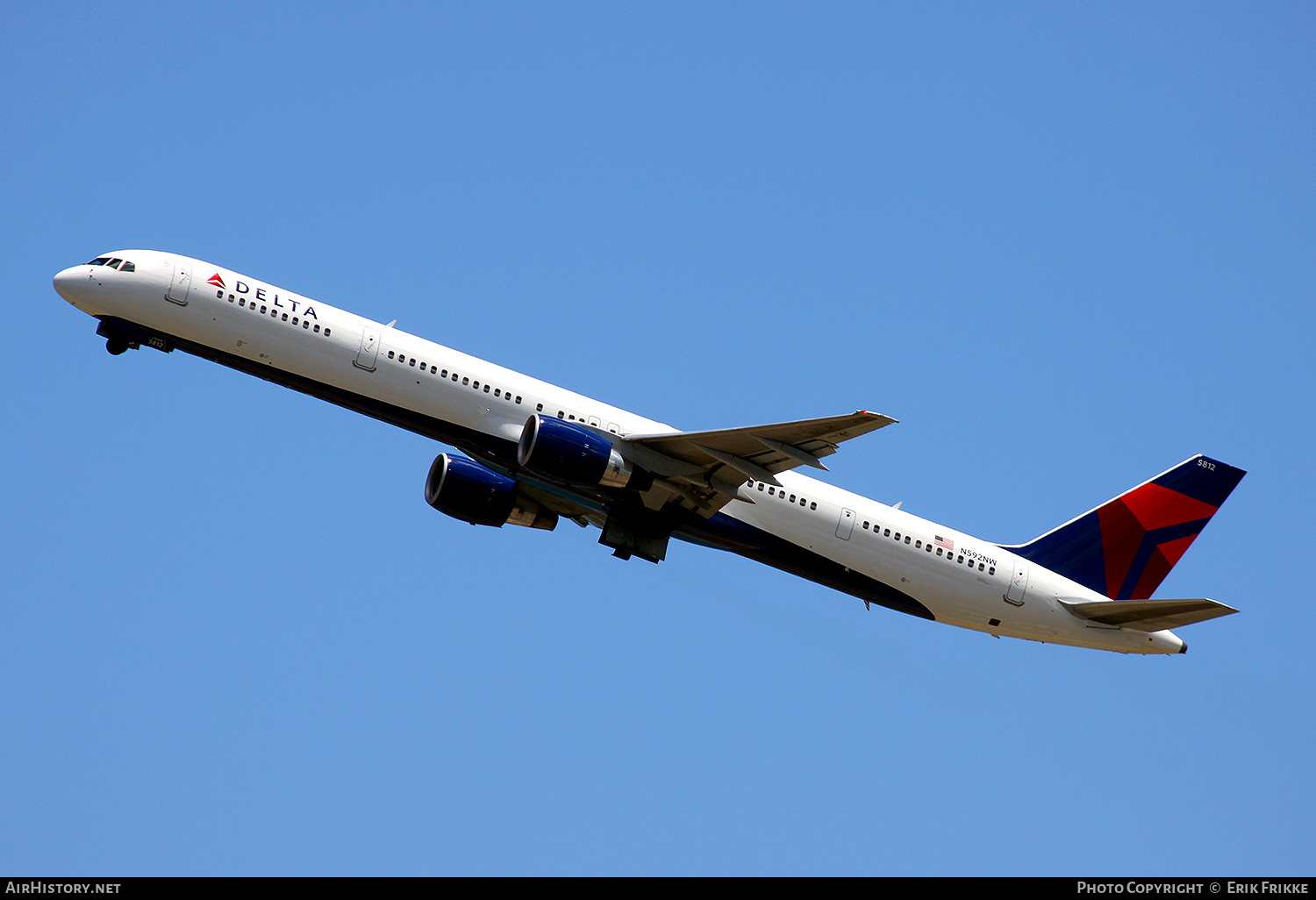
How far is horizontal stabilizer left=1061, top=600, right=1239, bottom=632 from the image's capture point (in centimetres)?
3400

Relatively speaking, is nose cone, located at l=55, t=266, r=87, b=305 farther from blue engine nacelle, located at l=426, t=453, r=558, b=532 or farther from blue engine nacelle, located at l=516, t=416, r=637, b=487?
blue engine nacelle, located at l=516, t=416, r=637, b=487

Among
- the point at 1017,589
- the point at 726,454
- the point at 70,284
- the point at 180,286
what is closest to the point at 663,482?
the point at 726,454

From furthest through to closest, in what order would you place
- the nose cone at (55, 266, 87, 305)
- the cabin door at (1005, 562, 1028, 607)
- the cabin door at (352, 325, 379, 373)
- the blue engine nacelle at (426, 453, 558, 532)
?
the cabin door at (1005, 562, 1028, 607) < the blue engine nacelle at (426, 453, 558, 532) < the cabin door at (352, 325, 379, 373) < the nose cone at (55, 266, 87, 305)

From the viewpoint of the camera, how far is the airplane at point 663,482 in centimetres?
3238

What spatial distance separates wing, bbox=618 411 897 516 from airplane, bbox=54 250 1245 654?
0.05 m

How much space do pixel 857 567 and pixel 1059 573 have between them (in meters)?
7.31

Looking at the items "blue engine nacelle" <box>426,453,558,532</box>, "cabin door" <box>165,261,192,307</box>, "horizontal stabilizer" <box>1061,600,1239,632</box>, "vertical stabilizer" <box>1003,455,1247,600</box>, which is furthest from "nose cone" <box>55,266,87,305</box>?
"horizontal stabilizer" <box>1061,600,1239,632</box>

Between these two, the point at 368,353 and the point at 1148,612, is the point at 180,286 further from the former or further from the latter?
the point at 1148,612

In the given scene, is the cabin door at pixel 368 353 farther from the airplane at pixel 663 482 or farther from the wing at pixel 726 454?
the wing at pixel 726 454

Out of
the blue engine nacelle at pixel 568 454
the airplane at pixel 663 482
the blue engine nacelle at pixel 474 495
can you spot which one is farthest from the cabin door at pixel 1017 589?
the blue engine nacelle at pixel 474 495

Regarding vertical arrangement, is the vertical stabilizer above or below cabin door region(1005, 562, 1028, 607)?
above

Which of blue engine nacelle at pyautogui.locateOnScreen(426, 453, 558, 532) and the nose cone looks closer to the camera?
the nose cone

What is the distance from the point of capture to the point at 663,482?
112ft
